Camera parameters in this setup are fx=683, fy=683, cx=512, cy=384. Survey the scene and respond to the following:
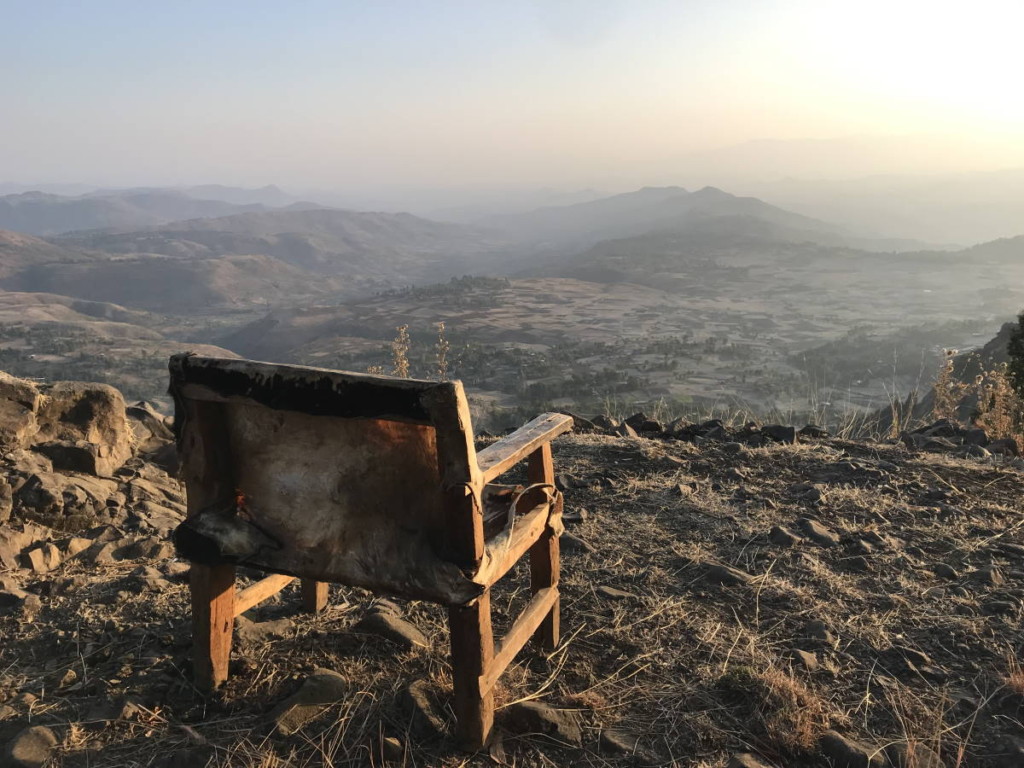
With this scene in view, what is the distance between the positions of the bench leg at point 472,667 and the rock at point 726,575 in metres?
1.91

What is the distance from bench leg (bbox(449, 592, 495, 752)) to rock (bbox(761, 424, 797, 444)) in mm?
5096

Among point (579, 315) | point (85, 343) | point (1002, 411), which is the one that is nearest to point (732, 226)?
point (579, 315)

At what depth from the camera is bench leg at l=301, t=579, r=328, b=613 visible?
3262mm

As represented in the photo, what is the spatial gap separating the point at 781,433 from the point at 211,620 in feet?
18.5

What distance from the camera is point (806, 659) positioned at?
303 centimetres

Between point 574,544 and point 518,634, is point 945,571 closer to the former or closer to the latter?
point 574,544

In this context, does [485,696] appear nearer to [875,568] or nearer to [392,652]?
[392,652]

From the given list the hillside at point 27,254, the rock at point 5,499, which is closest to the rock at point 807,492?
the rock at point 5,499

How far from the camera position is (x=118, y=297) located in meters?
101

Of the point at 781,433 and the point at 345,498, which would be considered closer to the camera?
the point at 345,498

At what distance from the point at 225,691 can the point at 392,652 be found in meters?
0.66

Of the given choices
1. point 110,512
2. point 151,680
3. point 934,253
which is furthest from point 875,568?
point 934,253

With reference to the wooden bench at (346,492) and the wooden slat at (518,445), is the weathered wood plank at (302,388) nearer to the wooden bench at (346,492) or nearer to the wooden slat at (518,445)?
the wooden bench at (346,492)

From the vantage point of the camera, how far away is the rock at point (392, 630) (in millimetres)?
2973
